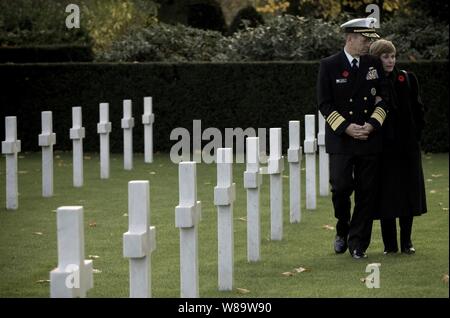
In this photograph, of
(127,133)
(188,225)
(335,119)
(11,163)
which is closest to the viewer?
(188,225)

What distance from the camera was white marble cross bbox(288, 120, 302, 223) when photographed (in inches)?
532

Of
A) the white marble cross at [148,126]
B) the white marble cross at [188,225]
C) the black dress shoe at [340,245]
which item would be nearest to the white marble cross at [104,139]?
the white marble cross at [148,126]

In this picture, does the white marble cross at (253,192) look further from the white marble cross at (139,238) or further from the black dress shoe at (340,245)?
the white marble cross at (139,238)

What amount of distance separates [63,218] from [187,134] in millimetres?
18681

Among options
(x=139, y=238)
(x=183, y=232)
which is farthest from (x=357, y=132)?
(x=139, y=238)

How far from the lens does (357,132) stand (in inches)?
427

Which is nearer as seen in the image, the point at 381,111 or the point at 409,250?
the point at 381,111

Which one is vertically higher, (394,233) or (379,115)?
(379,115)

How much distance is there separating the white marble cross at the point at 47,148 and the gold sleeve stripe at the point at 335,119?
687 cm

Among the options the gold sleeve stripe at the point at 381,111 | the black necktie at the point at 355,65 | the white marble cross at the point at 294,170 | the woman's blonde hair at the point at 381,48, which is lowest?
the white marble cross at the point at 294,170

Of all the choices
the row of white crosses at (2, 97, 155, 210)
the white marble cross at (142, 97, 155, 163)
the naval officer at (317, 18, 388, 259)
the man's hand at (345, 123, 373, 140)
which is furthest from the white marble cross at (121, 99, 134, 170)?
the man's hand at (345, 123, 373, 140)

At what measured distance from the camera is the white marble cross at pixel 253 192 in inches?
411

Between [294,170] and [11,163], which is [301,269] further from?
[11,163]

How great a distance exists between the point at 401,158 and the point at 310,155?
11.5 feet
